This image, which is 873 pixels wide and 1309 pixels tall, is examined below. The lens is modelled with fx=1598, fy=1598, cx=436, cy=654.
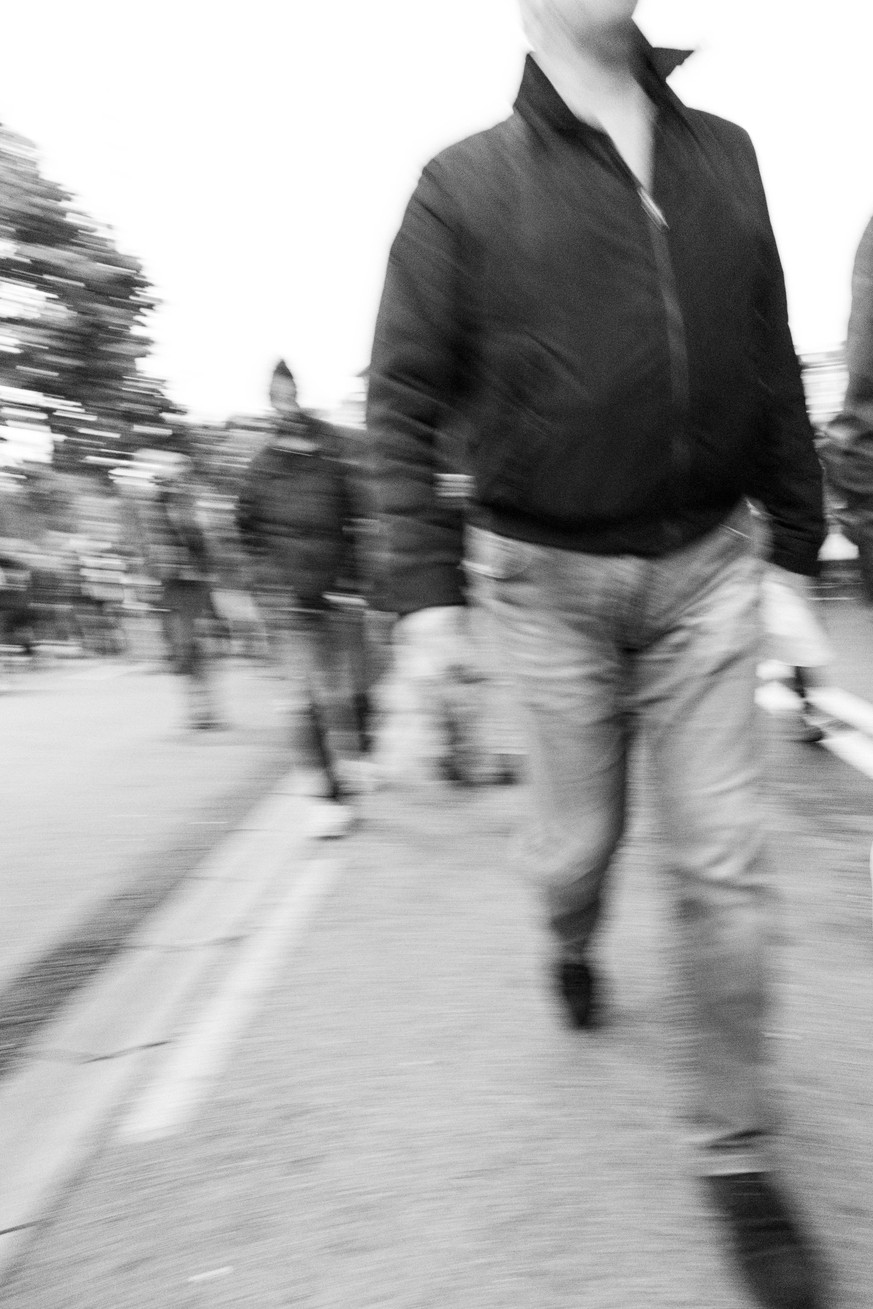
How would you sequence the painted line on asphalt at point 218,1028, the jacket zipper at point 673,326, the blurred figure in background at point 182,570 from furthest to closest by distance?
the blurred figure in background at point 182,570, the painted line on asphalt at point 218,1028, the jacket zipper at point 673,326

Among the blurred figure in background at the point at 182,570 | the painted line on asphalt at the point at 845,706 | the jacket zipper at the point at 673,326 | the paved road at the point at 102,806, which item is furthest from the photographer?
the blurred figure in background at the point at 182,570

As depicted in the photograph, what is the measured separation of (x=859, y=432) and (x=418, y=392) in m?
0.75

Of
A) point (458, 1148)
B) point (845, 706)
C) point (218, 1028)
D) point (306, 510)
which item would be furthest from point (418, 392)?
point (845, 706)

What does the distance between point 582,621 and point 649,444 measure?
328 millimetres

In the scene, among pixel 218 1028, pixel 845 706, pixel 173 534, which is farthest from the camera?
pixel 173 534

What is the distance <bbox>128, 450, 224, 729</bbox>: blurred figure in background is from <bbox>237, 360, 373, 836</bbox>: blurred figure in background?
4.22m

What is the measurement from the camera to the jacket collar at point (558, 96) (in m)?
2.52

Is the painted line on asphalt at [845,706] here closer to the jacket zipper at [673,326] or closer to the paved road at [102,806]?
the paved road at [102,806]

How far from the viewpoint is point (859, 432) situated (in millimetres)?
2703

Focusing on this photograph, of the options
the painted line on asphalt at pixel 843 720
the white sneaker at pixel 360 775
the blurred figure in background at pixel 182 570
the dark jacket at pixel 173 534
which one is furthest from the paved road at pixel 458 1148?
the dark jacket at pixel 173 534

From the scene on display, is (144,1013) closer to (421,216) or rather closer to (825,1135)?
(825,1135)

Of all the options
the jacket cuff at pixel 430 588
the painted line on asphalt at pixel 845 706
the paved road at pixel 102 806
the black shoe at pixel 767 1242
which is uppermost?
the jacket cuff at pixel 430 588

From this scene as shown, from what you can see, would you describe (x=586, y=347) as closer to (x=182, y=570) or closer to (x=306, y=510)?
(x=306, y=510)

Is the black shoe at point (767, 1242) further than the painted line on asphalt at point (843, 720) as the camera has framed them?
No
